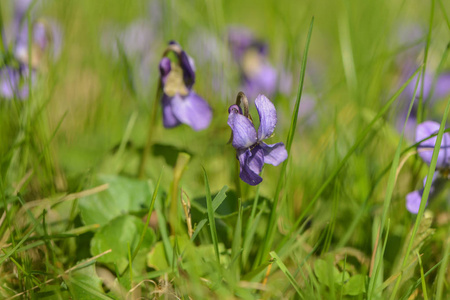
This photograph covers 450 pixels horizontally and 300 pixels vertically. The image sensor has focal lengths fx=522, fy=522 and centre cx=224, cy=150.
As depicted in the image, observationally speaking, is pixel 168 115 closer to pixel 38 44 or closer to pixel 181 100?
pixel 181 100

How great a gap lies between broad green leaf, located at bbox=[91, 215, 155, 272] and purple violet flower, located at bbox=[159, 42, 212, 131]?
1.18 ft

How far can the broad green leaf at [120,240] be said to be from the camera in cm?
121

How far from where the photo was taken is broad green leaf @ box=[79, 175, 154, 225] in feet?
4.64

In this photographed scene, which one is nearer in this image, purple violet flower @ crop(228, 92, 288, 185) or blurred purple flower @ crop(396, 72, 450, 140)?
purple violet flower @ crop(228, 92, 288, 185)

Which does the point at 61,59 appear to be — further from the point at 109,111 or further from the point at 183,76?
the point at 183,76

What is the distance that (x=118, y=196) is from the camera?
4.78 feet

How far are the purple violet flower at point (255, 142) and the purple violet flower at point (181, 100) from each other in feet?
1.45

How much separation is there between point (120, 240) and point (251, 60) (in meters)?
1.71

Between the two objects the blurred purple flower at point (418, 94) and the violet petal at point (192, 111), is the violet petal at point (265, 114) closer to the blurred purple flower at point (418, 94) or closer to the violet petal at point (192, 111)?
the violet petal at point (192, 111)

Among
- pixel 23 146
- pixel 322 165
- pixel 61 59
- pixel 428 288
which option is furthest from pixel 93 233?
pixel 61 59

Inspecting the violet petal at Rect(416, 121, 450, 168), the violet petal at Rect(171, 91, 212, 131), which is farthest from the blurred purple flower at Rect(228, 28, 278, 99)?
the violet petal at Rect(416, 121, 450, 168)

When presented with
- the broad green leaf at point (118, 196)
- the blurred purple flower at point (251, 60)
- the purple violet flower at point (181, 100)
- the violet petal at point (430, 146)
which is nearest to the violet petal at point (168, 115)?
the purple violet flower at point (181, 100)

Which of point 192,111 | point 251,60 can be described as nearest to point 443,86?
point 251,60

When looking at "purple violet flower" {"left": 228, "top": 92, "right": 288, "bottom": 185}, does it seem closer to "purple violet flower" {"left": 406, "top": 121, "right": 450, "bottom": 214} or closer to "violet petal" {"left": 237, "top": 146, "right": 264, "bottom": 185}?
"violet petal" {"left": 237, "top": 146, "right": 264, "bottom": 185}
